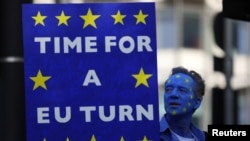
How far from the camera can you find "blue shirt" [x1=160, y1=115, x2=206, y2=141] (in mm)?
4176

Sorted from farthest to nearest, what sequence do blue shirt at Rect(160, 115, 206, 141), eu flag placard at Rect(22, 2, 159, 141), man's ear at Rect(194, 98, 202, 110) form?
1. man's ear at Rect(194, 98, 202, 110)
2. blue shirt at Rect(160, 115, 206, 141)
3. eu flag placard at Rect(22, 2, 159, 141)

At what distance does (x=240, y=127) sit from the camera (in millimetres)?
4383

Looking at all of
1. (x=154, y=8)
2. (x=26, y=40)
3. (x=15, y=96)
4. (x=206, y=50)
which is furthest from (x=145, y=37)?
(x=206, y=50)

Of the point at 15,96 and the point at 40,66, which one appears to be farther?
the point at 40,66

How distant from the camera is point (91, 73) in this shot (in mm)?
3895

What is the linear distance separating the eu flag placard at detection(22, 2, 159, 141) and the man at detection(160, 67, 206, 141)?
34 cm

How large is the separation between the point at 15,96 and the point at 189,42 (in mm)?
14485

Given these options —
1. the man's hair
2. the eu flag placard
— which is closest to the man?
the man's hair

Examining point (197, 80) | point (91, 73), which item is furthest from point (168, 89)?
point (91, 73)

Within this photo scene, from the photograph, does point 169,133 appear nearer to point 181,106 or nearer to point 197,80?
point 181,106

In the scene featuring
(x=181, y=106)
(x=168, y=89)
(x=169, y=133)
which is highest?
Answer: (x=168, y=89)

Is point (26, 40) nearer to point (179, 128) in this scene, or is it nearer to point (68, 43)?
point (68, 43)

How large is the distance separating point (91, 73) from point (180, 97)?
28.0 inches

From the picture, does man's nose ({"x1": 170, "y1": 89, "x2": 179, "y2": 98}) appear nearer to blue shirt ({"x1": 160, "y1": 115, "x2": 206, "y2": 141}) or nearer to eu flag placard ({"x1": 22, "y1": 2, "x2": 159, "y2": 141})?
blue shirt ({"x1": 160, "y1": 115, "x2": 206, "y2": 141})
